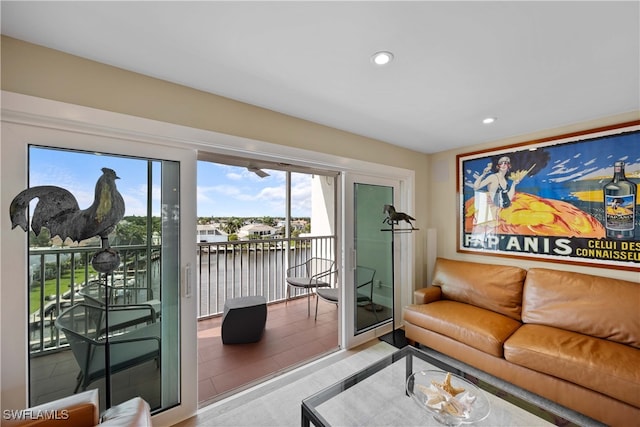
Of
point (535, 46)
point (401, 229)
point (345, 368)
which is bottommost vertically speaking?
point (345, 368)

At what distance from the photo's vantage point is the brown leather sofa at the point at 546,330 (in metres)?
1.60

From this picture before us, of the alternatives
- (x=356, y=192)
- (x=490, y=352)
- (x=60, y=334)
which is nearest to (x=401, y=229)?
(x=356, y=192)

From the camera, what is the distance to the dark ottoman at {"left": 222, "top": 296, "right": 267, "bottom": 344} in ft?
8.92

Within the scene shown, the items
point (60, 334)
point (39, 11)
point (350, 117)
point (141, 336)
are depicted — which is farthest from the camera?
point (350, 117)

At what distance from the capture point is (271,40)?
50.9 inches

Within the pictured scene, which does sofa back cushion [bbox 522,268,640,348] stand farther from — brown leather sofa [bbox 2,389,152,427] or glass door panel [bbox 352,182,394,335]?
brown leather sofa [bbox 2,389,152,427]

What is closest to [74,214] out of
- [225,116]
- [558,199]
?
A: [225,116]

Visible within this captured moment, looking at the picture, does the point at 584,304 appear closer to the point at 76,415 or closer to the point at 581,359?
the point at 581,359

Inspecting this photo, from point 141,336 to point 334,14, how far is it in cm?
225

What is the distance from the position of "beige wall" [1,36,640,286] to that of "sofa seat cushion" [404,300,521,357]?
801 mm

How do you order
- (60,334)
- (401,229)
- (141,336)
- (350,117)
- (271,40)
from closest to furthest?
(271,40) → (60,334) → (141,336) → (350,117) → (401,229)

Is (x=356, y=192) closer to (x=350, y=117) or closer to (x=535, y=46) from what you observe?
(x=350, y=117)

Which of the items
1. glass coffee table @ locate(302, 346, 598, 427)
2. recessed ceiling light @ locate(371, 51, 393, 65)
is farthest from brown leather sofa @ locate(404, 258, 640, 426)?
recessed ceiling light @ locate(371, 51, 393, 65)

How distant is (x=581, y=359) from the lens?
1.68 m
